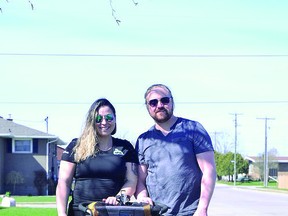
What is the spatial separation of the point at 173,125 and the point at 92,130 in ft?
2.11

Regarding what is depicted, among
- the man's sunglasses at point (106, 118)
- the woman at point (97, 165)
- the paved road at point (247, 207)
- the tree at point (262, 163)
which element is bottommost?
the tree at point (262, 163)

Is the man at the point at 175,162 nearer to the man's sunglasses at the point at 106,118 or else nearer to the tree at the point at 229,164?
the man's sunglasses at the point at 106,118

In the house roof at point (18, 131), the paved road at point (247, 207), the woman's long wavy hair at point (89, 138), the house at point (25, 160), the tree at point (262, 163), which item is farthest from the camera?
the tree at point (262, 163)

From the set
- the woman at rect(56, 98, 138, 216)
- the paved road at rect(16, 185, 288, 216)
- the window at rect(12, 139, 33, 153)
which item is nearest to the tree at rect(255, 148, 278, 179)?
the window at rect(12, 139, 33, 153)

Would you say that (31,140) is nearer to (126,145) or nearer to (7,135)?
(7,135)

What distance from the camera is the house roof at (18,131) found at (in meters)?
43.4

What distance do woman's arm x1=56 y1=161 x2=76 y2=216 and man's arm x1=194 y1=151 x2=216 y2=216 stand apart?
1.00 metres

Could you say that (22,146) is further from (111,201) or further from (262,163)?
(262,163)

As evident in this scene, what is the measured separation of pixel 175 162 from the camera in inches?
208

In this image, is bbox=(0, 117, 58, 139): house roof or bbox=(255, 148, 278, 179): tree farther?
bbox=(255, 148, 278, 179): tree

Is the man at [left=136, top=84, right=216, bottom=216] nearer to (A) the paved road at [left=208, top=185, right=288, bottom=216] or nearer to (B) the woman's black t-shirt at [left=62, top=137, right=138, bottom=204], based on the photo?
(B) the woman's black t-shirt at [left=62, top=137, right=138, bottom=204]

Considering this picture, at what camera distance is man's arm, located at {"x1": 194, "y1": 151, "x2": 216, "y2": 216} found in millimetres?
5180

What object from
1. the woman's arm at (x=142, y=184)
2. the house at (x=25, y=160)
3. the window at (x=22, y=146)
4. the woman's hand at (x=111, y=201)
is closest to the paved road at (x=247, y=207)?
the house at (x=25, y=160)

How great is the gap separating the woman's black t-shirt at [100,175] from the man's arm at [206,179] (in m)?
0.60
